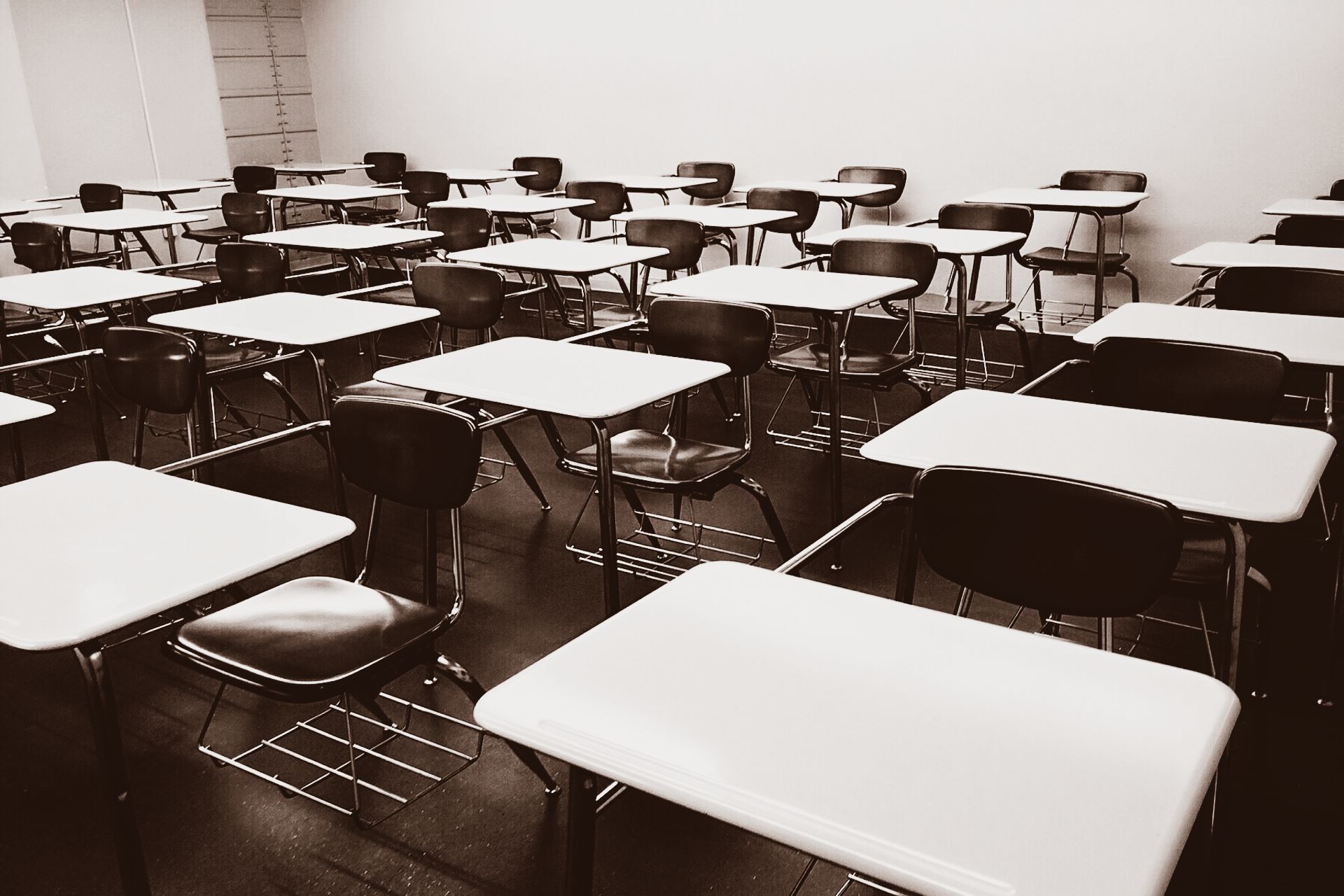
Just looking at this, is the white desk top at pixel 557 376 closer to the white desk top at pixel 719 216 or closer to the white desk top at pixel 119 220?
the white desk top at pixel 719 216

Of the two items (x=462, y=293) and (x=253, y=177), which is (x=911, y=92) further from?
(x=253, y=177)

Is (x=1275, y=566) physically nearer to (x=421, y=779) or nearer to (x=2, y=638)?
(x=421, y=779)

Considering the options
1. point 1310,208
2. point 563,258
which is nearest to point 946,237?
point 563,258

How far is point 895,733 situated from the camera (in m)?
1.21

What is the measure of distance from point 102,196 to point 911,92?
18.4 ft

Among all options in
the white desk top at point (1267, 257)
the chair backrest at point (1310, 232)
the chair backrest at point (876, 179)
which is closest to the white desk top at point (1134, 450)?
the white desk top at point (1267, 257)

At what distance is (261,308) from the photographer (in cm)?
365

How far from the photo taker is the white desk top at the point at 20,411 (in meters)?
2.47

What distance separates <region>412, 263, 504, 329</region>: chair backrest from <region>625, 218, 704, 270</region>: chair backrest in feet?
3.83

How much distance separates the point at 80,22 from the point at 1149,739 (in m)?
9.44

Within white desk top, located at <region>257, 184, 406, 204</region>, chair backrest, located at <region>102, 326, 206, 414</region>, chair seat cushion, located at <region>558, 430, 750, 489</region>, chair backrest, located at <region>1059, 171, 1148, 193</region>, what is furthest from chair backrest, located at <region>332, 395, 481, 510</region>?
chair backrest, located at <region>1059, 171, 1148, 193</region>

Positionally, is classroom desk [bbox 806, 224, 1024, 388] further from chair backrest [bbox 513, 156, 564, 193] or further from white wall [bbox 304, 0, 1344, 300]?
chair backrest [bbox 513, 156, 564, 193]

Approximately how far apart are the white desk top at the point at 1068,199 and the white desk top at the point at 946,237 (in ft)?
1.32

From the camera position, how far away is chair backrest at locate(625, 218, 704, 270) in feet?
16.5
